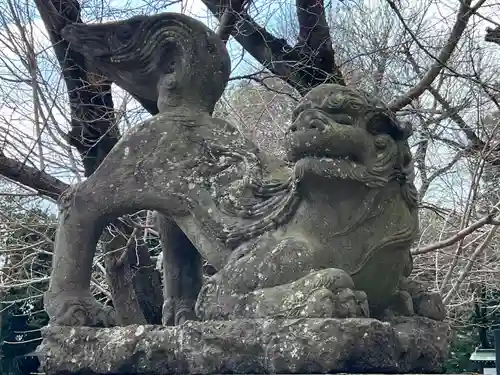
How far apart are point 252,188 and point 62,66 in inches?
128

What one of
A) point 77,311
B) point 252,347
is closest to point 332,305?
point 252,347

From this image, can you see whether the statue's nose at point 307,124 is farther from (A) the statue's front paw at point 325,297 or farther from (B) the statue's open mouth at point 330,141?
(A) the statue's front paw at point 325,297

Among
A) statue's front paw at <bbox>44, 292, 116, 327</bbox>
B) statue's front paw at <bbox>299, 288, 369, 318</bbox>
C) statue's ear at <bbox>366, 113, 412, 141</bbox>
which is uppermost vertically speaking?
statue's ear at <bbox>366, 113, 412, 141</bbox>

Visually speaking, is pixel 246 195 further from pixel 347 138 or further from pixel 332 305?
pixel 332 305

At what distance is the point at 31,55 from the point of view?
220 inches

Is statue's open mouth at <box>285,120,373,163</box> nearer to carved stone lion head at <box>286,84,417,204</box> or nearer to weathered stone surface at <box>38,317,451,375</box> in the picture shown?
carved stone lion head at <box>286,84,417,204</box>

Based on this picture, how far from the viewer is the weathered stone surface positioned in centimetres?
223

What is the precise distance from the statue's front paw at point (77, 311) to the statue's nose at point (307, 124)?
1.00 metres

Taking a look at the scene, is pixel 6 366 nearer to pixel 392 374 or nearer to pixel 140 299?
pixel 140 299

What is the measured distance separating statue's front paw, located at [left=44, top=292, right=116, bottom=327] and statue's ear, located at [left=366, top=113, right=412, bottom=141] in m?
1.19

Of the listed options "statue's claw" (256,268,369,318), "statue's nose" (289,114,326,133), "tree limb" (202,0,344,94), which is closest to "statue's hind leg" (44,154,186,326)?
"statue's nose" (289,114,326,133)

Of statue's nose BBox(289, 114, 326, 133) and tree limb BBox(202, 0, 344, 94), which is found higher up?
tree limb BBox(202, 0, 344, 94)

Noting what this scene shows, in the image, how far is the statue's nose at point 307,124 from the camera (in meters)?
2.55

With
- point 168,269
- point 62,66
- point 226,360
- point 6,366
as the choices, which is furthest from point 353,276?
point 6,366
